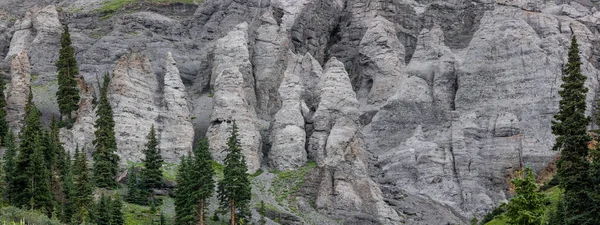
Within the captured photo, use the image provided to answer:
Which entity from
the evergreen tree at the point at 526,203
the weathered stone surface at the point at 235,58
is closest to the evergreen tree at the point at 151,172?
the weathered stone surface at the point at 235,58

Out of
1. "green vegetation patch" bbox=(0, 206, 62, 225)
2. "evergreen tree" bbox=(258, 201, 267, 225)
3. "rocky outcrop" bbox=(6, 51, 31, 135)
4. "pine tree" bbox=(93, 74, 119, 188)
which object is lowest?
"evergreen tree" bbox=(258, 201, 267, 225)

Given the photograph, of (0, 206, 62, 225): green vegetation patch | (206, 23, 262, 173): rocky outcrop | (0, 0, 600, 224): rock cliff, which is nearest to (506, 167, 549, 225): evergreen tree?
(0, 206, 62, 225): green vegetation patch

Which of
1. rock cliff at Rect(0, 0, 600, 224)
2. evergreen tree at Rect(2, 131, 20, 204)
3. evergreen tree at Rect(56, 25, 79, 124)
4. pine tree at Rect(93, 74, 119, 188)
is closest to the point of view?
evergreen tree at Rect(2, 131, 20, 204)

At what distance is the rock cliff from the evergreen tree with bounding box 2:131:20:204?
10.1m

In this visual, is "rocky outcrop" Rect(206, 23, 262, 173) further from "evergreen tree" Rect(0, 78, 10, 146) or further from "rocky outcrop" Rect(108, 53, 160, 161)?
"evergreen tree" Rect(0, 78, 10, 146)

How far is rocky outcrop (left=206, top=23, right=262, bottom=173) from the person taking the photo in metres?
136

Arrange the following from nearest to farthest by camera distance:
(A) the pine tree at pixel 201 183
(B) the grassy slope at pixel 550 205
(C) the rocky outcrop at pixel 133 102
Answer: (B) the grassy slope at pixel 550 205
(A) the pine tree at pixel 201 183
(C) the rocky outcrop at pixel 133 102

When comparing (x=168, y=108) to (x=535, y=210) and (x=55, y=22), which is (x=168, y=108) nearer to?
(x=55, y=22)

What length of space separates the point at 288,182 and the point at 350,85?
3004cm

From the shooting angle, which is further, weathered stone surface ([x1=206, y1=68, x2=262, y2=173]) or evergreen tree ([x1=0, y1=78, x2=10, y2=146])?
weathered stone surface ([x1=206, y1=68, x2=262, y2=173])

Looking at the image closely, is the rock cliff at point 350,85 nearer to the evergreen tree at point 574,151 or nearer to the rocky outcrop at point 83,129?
the rocky outcrop at point 83,129

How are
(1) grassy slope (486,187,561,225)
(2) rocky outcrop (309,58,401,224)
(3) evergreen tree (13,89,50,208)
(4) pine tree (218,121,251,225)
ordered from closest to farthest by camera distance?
(1) grassy slope (486,187,561,225)
(3) evergreen tree (13,89,50,208)
(4) pine tree (218,121,251,225)
(2) rocky outcrop (309,58,401,224)

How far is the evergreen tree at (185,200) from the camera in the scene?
9462 centimetres

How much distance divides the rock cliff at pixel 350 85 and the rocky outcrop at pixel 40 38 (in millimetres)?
347
